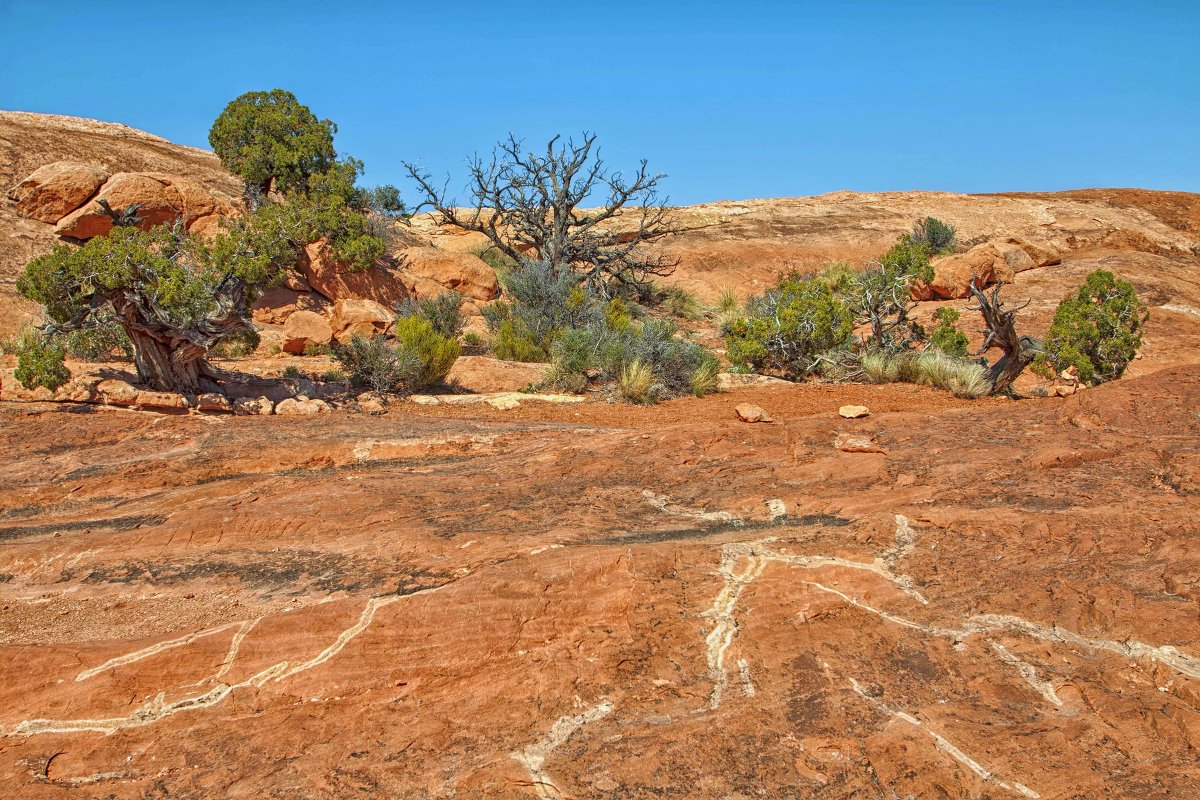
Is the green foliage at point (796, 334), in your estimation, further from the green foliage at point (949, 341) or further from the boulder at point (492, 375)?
the boulder at point (492, 375)

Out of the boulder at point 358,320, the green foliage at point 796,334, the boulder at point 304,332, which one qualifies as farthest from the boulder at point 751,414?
the boulder at point 304,332

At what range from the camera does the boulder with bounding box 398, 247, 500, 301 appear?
1930 cm

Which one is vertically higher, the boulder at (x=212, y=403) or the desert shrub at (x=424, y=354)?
the desert shrub at (x=424, y=354)

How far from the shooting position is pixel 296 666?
4.11m

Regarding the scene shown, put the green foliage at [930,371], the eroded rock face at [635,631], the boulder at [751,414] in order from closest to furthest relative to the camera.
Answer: the eroded rock face at [635,631] → the boulder at [751,414] → the green foliage at [930,371]

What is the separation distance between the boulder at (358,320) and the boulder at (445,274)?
→ 3773 mm

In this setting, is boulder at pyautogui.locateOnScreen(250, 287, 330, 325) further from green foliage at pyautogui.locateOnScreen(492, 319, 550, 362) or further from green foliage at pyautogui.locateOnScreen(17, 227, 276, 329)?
green foliage at pyautogui.locateOnScreen(17, 227, 276, 329)

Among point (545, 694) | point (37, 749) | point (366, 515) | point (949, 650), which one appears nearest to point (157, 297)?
point (366, 515)

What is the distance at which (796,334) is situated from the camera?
13492 mm

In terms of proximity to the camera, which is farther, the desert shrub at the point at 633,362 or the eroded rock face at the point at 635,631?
the desert shrub at the point at 633,362

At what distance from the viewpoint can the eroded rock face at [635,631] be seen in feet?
11.6

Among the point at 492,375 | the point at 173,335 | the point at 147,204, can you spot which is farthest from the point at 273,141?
the point at 173,335

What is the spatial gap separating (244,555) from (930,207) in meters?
27.3

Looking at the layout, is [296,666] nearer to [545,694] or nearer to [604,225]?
[545,694]
